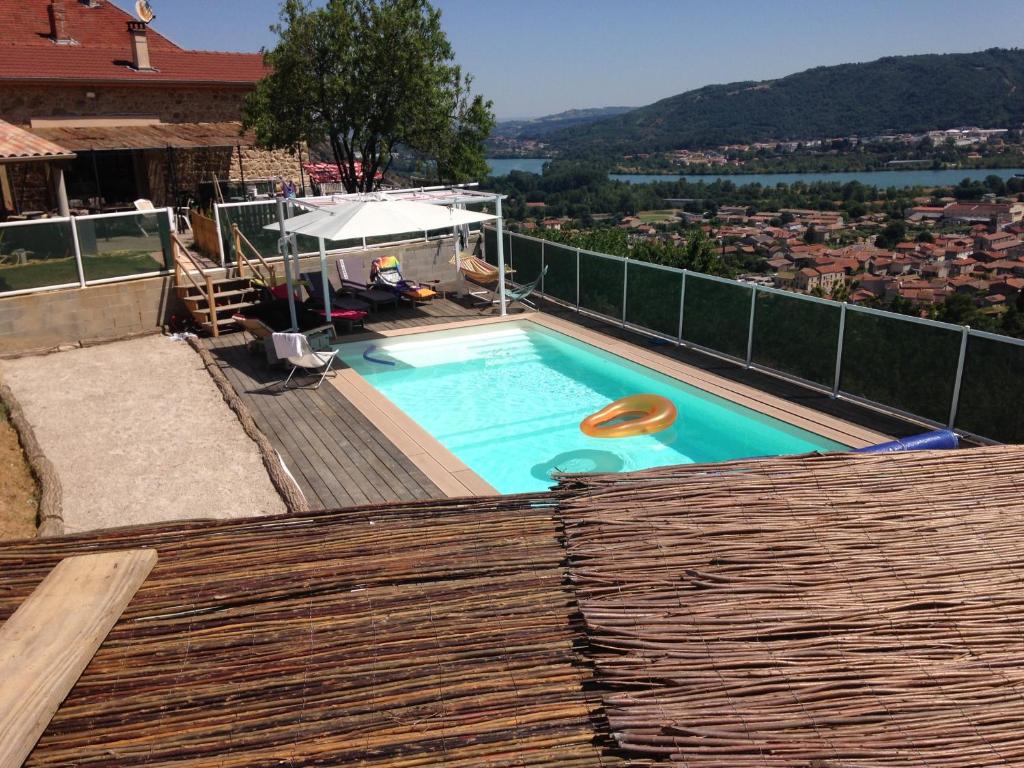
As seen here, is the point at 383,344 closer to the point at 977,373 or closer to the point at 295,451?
the point at 295,451

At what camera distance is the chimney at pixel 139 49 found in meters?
24.9

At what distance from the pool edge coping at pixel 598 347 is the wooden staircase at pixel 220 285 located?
2.25 meters

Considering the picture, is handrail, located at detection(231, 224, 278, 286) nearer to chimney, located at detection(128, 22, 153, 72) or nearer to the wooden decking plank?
the wooden decking plank

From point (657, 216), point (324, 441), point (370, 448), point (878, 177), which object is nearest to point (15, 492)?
point (324, 441)

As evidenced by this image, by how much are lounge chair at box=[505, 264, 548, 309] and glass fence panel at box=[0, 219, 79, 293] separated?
24.6 ft

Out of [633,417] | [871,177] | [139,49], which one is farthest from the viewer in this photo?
[871,177]

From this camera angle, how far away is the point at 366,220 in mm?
12719

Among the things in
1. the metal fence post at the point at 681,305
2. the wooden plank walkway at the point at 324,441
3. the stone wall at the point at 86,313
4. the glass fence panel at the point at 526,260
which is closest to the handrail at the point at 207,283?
the stone wall at the point at 86,313

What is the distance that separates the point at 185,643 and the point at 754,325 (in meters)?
10.3

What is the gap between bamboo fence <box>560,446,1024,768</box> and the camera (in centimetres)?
212

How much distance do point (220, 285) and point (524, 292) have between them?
554cm

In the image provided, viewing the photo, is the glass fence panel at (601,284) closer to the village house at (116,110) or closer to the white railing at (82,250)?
the white railing at (82,250)

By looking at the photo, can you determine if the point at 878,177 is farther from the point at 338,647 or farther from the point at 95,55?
the point at 338,647

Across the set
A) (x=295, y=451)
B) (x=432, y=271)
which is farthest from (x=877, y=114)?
(x=295, y=451)
